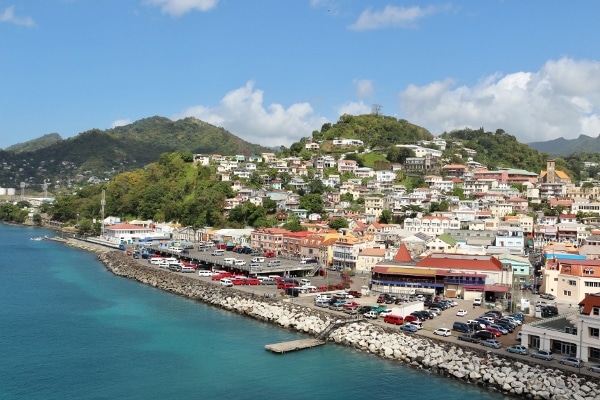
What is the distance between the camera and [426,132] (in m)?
68.8

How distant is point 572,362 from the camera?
13.1 m

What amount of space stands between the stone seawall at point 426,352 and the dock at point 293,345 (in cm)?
60

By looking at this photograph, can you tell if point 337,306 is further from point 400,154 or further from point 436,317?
point 400,154

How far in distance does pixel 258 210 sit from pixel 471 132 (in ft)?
128

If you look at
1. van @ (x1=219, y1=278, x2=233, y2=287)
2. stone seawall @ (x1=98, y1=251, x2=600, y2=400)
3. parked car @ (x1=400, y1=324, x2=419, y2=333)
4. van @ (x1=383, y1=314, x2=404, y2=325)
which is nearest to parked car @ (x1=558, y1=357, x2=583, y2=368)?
stone seawall @ (x1=98, y1=251, x2=600, y2=400)

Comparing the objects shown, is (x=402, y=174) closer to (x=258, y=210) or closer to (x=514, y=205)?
(x=514, y=205)

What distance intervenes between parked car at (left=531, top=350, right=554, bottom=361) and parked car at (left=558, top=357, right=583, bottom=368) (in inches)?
10.6

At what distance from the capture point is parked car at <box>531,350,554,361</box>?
13602mm

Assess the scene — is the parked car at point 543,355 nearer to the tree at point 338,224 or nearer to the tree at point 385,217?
the tree at point 338,224

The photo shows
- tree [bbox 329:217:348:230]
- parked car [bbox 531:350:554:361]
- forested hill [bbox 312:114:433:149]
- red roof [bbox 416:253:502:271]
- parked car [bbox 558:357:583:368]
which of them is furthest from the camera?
forested hill [bbox 312:114:433:149]

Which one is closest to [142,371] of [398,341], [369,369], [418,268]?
[369,369]

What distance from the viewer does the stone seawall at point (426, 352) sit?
1252cm

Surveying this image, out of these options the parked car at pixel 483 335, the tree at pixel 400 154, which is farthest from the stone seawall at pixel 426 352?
the tree at pixel 400 154

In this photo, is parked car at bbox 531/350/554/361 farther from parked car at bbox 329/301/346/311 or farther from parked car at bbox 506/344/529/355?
parked car at bbox 329/301/346/311
